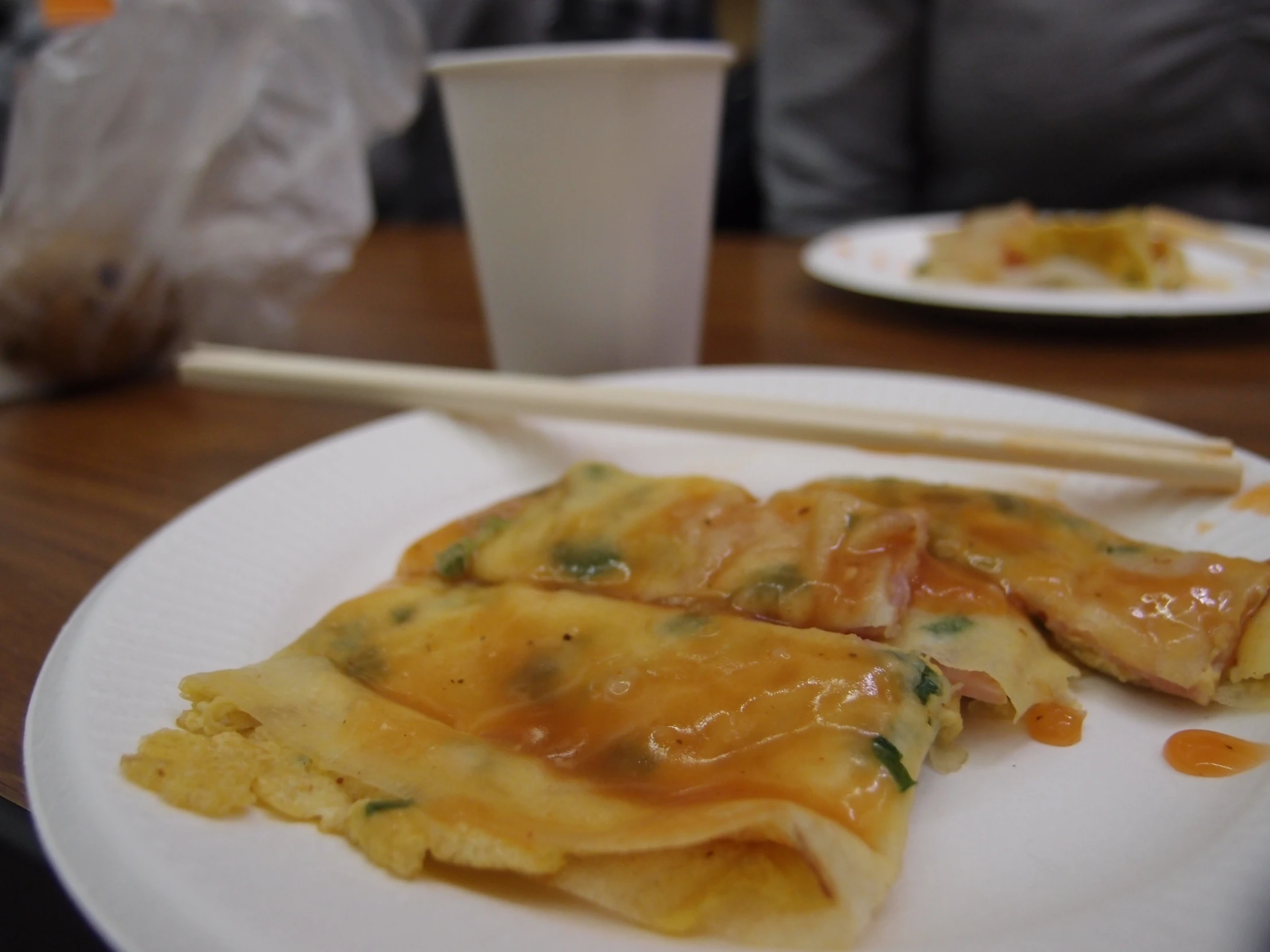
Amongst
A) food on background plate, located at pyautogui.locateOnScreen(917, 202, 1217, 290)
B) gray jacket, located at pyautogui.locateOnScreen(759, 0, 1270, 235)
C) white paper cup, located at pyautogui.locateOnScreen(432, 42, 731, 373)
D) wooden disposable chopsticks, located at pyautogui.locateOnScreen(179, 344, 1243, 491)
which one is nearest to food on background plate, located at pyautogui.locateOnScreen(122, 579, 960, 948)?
wooden disposable chopsticks, located at pyautogui.locateOnScreen(179, 344, 1243, 491)

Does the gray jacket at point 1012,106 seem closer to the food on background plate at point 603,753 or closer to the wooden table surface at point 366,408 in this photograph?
the wooden table surface at point 366,408

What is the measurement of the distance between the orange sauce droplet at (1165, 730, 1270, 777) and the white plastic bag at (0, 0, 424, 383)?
1.86m

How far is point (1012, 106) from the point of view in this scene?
12.0 feet

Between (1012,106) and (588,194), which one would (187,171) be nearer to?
(588,194)

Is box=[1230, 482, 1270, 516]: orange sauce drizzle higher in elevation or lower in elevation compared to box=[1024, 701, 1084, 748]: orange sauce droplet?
higher

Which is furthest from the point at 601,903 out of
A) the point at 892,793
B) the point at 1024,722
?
the point at 1024,722

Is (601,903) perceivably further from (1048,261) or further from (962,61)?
(962,61)

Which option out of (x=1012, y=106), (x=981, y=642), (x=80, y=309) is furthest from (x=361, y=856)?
(x=1012, y=106)

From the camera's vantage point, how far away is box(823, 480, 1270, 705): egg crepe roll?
2.61 feet

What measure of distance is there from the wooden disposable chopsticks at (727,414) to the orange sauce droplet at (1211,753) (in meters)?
0.39

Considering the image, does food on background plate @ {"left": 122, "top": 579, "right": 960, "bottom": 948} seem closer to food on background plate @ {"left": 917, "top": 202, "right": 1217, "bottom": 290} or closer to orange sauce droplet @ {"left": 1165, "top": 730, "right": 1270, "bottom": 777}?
orange sauce droplet @ {"left": 1165, "top": 730, "right": 1270, "bottom": 777}

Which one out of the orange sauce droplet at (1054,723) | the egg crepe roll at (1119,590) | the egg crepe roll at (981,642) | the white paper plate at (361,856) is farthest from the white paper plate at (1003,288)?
the orange sauce droplet at (1054,723)

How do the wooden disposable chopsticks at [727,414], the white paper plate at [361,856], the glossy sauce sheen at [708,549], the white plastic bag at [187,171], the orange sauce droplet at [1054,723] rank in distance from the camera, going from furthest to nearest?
the white plastic bag at [187,171], the wooden disposable chopsticks at [727,414], the glossy sauce sheen at [708,549], the orange sauce droplet at [1054,723], the white paper plate at [361,856]

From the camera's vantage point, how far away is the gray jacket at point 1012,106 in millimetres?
3359
